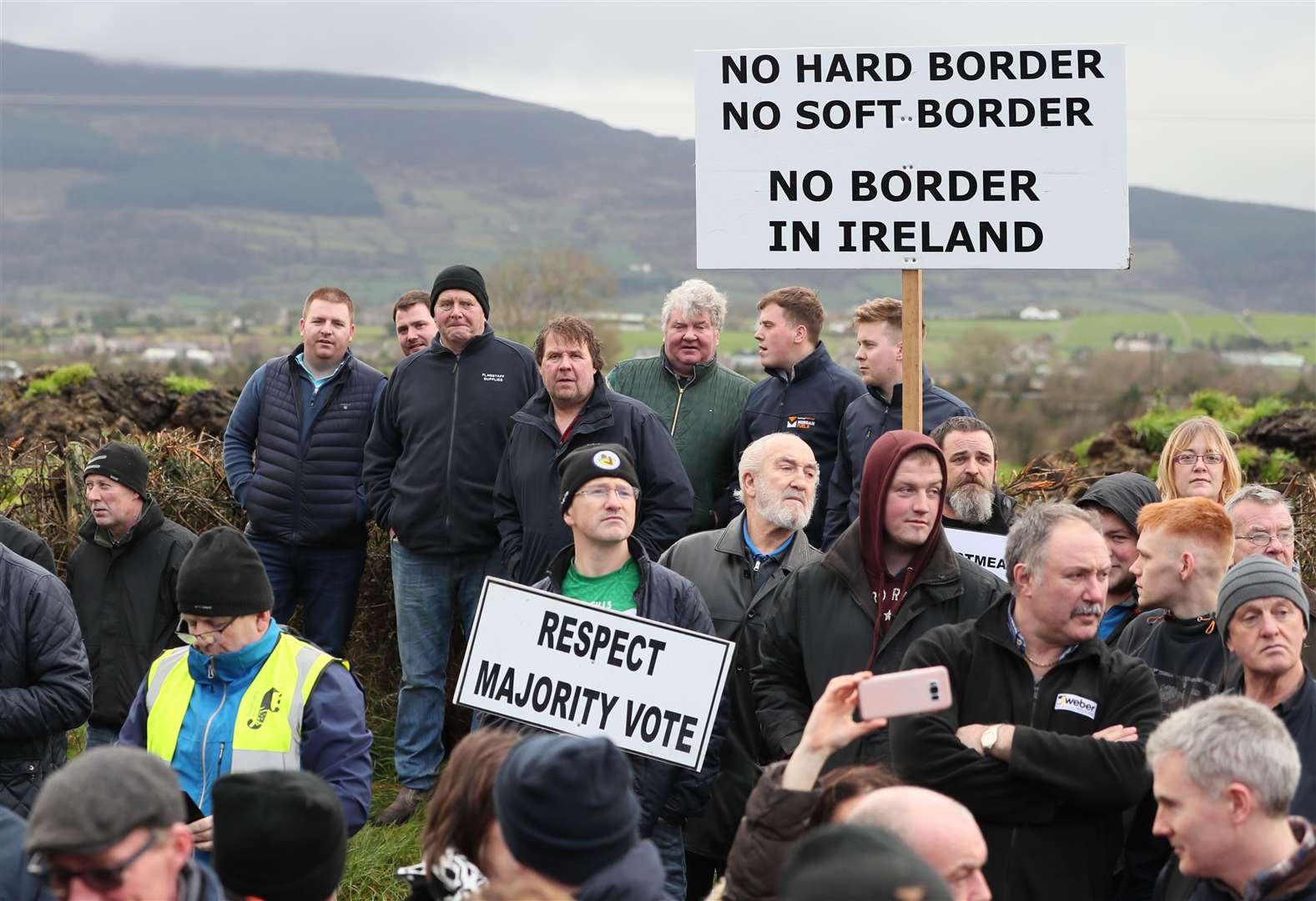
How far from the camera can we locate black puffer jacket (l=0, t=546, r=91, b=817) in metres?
5.29

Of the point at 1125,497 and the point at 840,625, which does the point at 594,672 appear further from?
the point at 1125,497

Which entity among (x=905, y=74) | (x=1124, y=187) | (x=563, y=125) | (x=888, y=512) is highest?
(x=563, y=125)

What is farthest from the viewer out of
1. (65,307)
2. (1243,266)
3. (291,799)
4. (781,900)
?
(1243,266)

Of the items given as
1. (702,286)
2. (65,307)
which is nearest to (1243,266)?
(65,307)

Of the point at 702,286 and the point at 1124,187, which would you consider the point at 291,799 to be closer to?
the point at 1124,187

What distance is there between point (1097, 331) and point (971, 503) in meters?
76.7

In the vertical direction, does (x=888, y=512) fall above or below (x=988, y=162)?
below

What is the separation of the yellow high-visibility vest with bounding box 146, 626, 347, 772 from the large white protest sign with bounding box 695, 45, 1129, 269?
244 centimetres

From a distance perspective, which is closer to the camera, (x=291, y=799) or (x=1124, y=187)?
(x=291, y=799)

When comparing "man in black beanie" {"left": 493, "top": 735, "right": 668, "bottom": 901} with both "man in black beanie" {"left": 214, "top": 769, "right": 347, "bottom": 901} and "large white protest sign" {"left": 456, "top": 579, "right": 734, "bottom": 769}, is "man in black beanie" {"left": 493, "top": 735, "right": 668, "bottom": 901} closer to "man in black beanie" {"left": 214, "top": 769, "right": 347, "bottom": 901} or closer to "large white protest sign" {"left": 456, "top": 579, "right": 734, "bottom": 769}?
"man in black beanie" {"left": 214, "top": 769, "right": 347, "bottom": 901}

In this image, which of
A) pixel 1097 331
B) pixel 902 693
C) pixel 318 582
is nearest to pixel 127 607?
pixel 318 582

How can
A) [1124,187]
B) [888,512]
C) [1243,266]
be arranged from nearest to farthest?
[888,512]
[1124,187]
[1243,266]

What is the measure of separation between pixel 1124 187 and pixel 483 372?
3.15m

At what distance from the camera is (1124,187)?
19.6 feet
